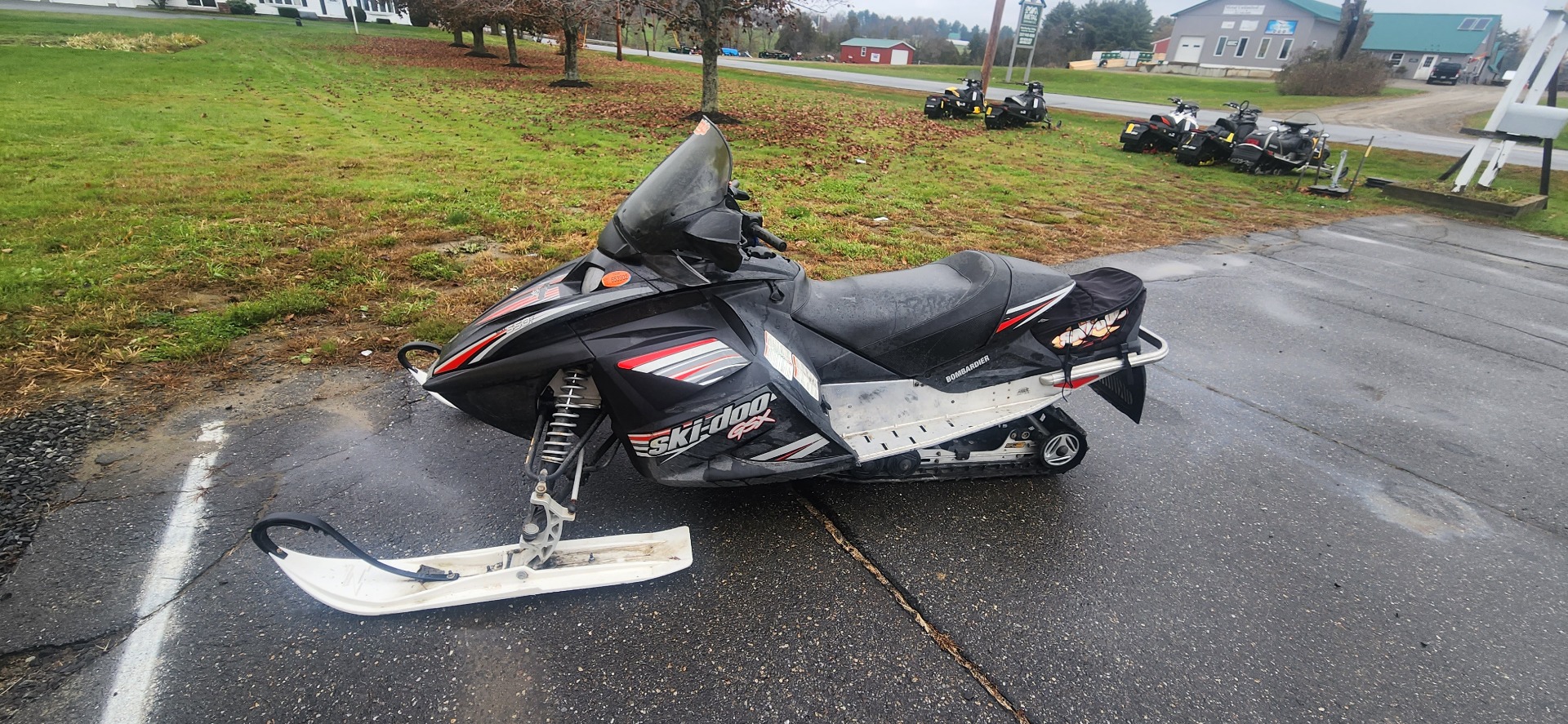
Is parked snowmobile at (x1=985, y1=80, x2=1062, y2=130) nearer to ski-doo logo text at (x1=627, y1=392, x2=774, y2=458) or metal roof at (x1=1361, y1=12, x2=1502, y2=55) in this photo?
ski-doo logo text at (x1=627, y1=392, x2=774, y2=458)

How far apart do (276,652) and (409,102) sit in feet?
53.5

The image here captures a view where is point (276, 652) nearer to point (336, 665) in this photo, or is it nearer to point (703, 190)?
point (336, 665)

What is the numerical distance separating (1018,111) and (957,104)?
71.7 inches

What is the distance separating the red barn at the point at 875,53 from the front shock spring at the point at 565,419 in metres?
85.1

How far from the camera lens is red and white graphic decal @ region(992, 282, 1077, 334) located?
9.42 ft

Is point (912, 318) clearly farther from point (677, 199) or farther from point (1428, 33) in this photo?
point (1428, 33)

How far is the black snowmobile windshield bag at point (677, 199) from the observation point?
96.8 inches

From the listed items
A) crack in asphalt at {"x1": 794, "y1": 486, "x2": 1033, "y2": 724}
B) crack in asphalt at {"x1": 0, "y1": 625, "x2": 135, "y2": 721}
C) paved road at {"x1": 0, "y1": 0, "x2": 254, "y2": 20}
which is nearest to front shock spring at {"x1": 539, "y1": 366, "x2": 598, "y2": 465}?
crack in asphalt at {"x1": 794, "y1": 486, "x2": 1033, "y2": 724}

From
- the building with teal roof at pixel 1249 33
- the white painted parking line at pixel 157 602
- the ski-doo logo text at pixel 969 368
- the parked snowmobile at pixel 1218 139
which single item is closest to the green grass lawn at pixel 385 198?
the parked snowmobile at pixel 1218 139

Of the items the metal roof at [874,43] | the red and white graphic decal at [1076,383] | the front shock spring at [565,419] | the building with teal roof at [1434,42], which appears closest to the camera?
the front shock spring at [565,419]

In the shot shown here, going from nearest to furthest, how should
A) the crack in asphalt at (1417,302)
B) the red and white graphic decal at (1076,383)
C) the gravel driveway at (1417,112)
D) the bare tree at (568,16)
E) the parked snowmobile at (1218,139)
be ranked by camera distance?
1. the red and white graphic decal at (1076,383)
2. the crack in asphalt at (1417,302)
3. the parked snowmobile at (1218,139)
4. the bare tree at (568,16)
5. the gravel driveway at (1417,112)

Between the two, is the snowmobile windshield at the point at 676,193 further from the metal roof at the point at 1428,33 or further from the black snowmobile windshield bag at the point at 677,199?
the metal roof at the point at 1428,33

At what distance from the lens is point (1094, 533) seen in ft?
9.74

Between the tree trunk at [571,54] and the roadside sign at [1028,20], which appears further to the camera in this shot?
the roadside sign at [1028,20]
